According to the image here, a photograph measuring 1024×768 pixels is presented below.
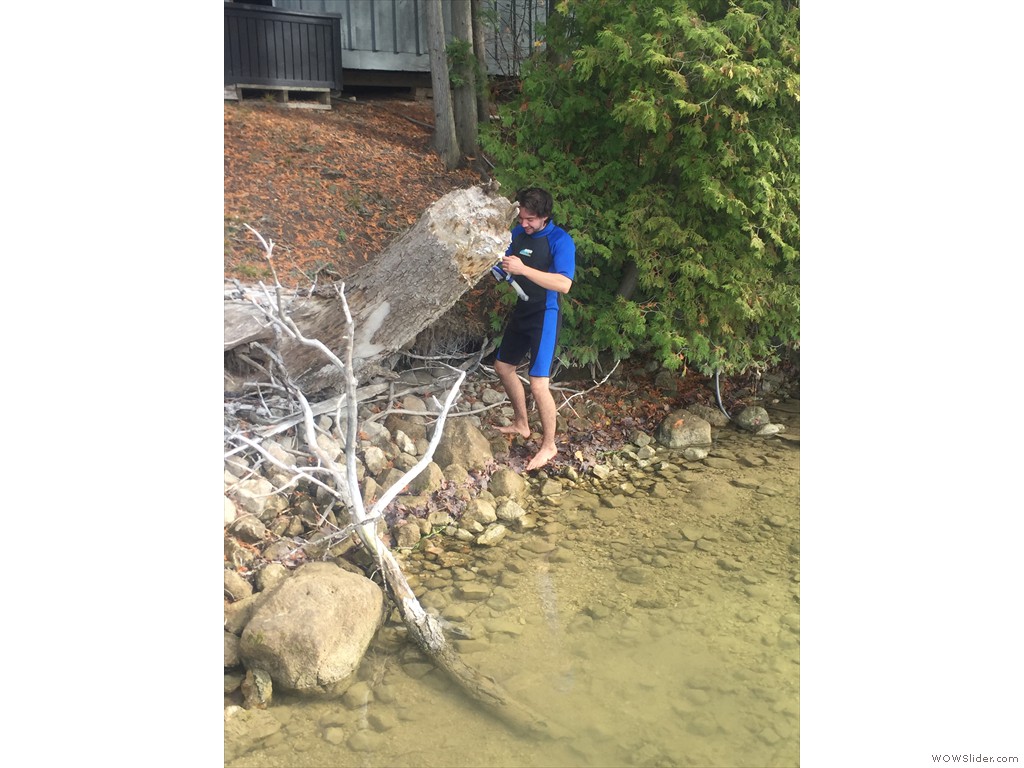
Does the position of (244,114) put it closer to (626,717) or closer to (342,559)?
(342,559)

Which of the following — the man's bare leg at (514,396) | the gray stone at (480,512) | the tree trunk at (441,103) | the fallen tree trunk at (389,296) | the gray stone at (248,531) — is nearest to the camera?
the gray stone at (248,531)

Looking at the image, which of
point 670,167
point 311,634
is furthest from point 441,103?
point 311,634

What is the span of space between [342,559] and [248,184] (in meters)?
1.45

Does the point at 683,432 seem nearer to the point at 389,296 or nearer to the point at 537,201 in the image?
the point at 537,201

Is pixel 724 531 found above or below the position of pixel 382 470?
below

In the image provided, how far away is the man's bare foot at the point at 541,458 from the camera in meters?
3.11

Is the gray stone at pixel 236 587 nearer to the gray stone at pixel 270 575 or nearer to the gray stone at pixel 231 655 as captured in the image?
the gray stone at pixel 270 575

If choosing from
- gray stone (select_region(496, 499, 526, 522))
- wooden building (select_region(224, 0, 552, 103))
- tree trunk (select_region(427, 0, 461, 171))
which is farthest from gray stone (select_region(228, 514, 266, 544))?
tree trunk (select_region(427, 0, 461, 171))

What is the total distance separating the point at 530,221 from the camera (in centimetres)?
279

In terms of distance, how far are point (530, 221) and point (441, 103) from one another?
1125mm

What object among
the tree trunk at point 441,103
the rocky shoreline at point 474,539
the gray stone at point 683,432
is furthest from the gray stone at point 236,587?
the tree trunk at point 441,103
